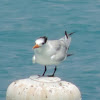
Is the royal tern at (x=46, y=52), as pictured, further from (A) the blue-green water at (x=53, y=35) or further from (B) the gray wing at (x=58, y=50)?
A: (A) the blue-green water at (x=53, y=35)

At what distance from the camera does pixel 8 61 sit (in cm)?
1648

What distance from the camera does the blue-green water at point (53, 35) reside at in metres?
15.3

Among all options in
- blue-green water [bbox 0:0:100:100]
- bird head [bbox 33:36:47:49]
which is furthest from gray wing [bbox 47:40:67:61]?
blue-green water [bbox 0:0:100:100]

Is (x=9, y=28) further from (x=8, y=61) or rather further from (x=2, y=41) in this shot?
(x=8, y=61)

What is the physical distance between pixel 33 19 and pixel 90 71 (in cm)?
542

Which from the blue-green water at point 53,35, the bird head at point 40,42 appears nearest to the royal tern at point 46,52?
the bird head at point 40,42

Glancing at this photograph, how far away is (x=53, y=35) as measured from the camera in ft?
61.9

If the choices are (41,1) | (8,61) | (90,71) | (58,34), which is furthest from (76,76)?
(41,1)

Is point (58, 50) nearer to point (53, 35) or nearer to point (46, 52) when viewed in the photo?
point (46, 52)

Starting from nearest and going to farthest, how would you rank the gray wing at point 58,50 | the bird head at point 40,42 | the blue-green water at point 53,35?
the bird head at point 40,42
the gray wing at point 58,50
the blue-green water at point 53,35

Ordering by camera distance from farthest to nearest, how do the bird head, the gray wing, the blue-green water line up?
the blue-green water
the gray wing
the bird head

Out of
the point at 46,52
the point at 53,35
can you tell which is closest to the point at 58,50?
the point at 46,52

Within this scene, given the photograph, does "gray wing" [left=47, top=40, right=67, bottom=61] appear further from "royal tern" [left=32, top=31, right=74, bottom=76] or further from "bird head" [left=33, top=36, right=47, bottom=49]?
"bird head" [left=33, top=36, right=47, bottom=49]

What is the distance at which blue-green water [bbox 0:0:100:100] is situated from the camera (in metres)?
15.3
